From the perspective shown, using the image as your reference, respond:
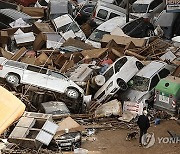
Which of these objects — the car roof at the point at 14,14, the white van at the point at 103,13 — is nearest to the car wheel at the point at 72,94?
the white van at the point at 103,13

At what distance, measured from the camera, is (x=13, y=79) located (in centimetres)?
1781

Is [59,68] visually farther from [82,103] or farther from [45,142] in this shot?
[45,142]

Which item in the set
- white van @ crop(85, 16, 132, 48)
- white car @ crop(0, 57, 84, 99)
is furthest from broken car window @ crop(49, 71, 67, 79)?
white van @ crop(85, 16, 132, 48)

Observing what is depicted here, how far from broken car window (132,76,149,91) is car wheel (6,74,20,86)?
3958mm

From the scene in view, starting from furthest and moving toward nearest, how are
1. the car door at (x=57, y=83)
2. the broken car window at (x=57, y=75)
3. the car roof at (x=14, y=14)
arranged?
1. the car roof at (x=14, y=14)
2. the broken car window at (x=57, y=75)
3. the car door at (x=57, y=83)

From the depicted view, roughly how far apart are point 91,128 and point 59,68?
4.56 metres

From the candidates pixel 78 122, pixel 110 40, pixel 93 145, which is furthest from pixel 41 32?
pixel 93 145

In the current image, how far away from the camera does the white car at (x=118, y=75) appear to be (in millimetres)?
17778

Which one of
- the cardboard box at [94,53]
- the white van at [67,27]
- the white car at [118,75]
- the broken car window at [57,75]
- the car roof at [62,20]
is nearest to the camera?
the white car at [118,75]

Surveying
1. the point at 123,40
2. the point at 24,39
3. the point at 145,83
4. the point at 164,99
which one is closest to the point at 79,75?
the point at 145,83

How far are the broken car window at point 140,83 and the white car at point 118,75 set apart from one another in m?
0.24

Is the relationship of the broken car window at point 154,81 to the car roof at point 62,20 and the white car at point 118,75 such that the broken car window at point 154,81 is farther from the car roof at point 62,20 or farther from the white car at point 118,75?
the car roof at point 62,20

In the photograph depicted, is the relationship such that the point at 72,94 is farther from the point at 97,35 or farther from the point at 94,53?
the point at 97,35

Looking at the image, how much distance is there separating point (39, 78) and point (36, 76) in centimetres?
14
